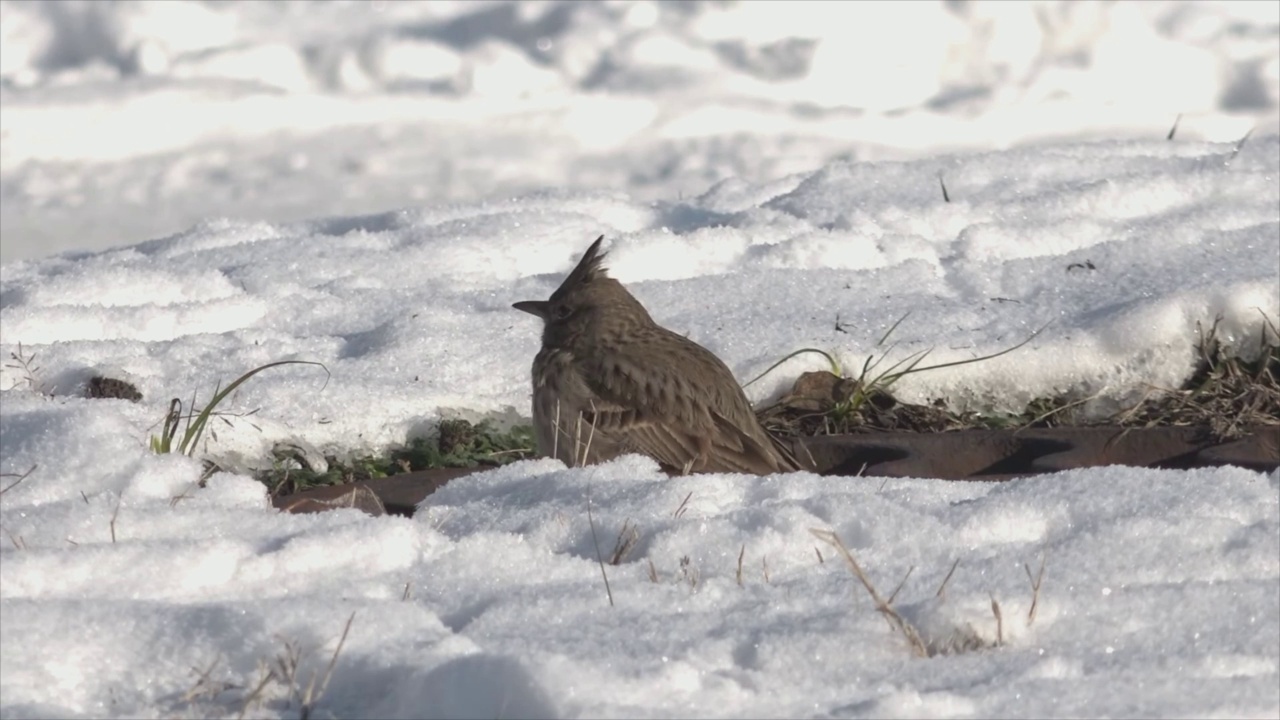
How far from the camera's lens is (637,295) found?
629cm

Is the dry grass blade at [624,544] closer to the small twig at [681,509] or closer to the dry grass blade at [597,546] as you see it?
the dry grass blade at [597,546]

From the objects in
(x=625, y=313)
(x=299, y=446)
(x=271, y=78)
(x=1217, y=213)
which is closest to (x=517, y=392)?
(x=625, y=313)

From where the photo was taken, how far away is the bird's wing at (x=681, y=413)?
4.91 m

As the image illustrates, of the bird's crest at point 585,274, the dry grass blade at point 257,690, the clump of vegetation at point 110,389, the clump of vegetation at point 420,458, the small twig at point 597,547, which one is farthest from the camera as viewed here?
the bird's crest at point 585,274

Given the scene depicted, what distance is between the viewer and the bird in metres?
4.93

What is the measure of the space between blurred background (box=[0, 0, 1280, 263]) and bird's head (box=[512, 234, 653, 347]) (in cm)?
361

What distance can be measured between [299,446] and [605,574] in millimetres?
1916

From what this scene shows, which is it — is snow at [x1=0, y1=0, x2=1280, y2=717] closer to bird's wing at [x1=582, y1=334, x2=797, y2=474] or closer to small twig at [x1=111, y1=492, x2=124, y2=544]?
small twig at [x1=111, y1=492, x2=124, y2=544]

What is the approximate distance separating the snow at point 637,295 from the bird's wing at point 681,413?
403 millimetres

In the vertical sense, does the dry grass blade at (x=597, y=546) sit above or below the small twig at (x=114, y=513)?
below

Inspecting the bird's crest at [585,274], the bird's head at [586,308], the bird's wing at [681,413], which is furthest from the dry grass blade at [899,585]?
the bird's crest at [585,274]

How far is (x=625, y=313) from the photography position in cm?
553

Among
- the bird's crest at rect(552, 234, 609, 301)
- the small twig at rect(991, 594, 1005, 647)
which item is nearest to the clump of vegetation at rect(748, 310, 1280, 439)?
the bird's crest at rect(552, 234, 609, 301)

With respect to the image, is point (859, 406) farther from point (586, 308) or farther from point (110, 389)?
point (110, 389)
